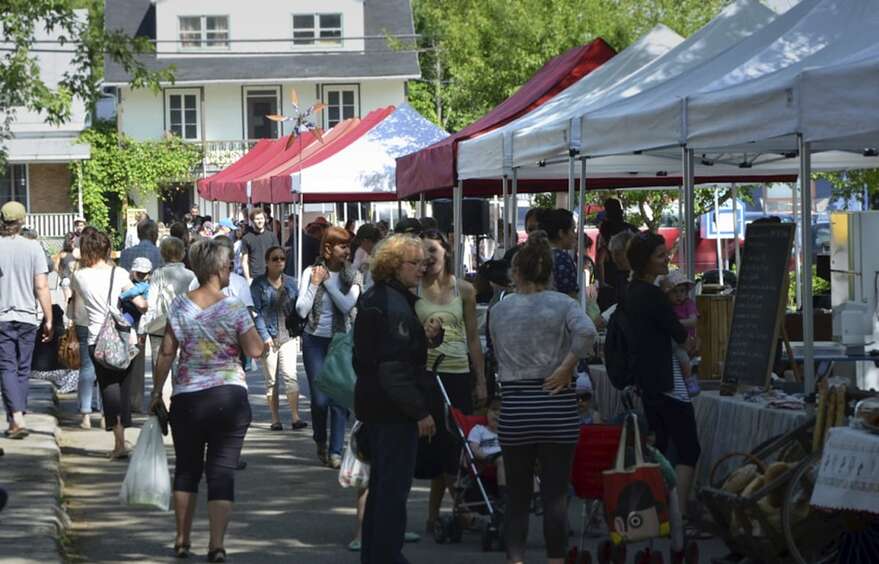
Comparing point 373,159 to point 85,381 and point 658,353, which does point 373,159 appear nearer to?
point 85,381

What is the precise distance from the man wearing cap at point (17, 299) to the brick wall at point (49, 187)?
1989 inches

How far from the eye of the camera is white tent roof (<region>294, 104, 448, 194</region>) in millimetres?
24625

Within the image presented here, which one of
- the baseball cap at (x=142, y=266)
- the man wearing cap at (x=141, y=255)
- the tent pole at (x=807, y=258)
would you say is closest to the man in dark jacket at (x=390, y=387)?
the tent pole at (x=807, y=258)

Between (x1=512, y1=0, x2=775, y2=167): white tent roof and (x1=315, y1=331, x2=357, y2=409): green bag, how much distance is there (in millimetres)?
3782

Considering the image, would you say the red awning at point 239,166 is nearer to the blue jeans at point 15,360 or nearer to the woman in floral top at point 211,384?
the blue jeans at point 15,360

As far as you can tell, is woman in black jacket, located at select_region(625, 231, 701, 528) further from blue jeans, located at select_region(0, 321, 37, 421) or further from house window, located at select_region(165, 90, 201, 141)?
house window, located at select_region(165, 90, 201, 141)

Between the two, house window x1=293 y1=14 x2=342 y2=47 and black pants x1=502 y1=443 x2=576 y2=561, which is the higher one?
house window x1=293 y1=14 x2=342 y2=47

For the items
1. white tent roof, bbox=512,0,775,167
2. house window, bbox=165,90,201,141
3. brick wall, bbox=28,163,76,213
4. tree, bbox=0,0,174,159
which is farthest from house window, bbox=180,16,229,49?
white tent roof, bbox=512,0,775,167

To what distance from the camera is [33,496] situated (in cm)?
1087

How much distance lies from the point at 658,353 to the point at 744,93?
153cm

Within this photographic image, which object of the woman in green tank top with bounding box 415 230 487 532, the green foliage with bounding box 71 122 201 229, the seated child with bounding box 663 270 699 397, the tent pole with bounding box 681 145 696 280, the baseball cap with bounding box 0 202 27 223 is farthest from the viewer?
the green foliage with bounding box 71 122 201 229

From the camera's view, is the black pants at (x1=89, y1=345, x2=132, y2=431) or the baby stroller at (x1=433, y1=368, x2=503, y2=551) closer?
the baby stroller at (x1=433, y1=368, x2=503, y2=551)

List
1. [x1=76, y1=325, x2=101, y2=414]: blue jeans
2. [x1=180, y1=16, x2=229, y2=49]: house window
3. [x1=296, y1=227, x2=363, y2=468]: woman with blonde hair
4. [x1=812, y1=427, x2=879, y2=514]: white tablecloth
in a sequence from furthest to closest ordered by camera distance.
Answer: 1. [x1=180, y1=16, x2=229, y2=49]: house window
2. [x1=76, y1=325, x2=101, y2=414]: blue jeans
3. [x1=296, y1=227, x2=363, y2=468]: woman with blonde hair
4. [x1=812, y1=427, x2=879, y2=514]: white tablecloth

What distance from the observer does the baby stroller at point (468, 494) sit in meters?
9.59
